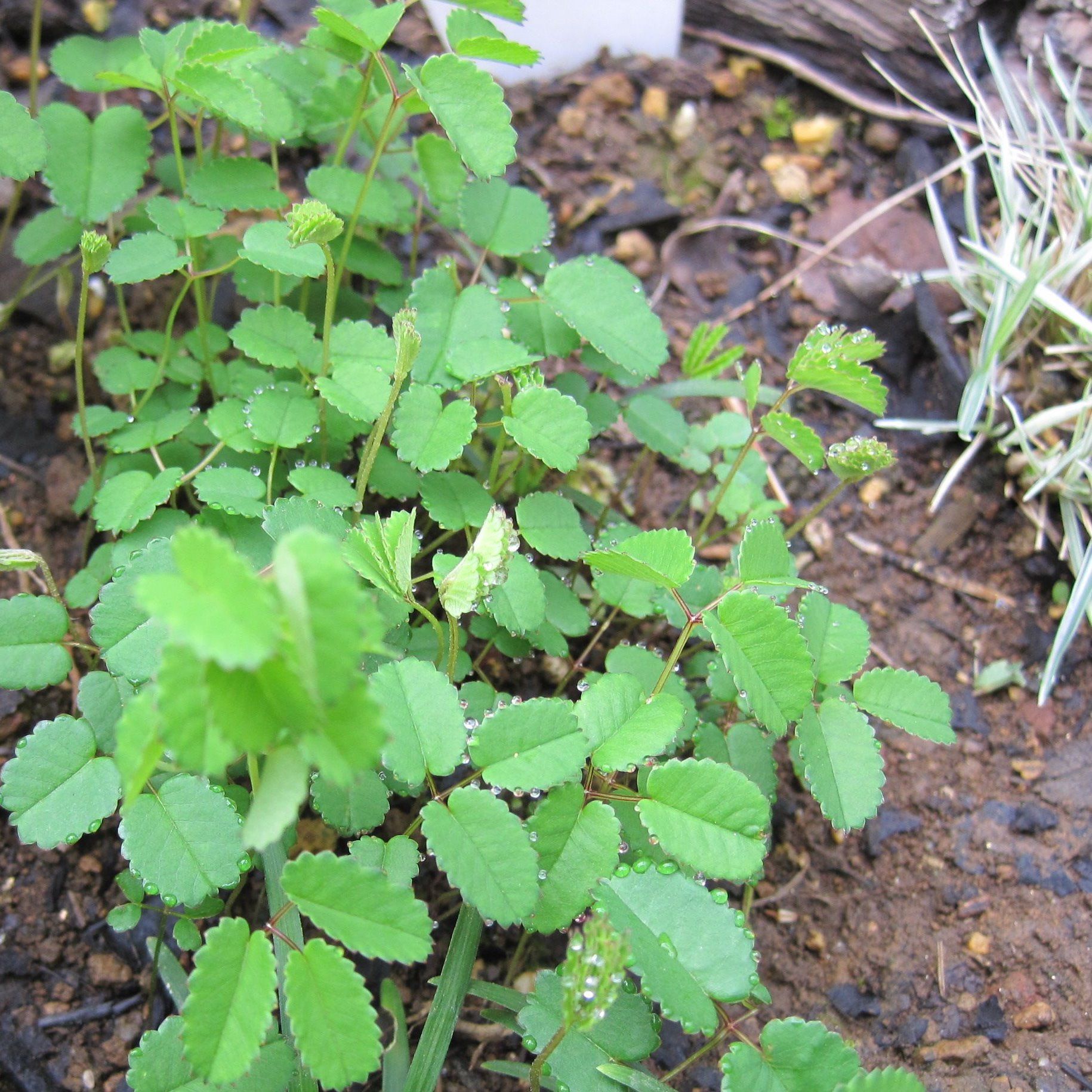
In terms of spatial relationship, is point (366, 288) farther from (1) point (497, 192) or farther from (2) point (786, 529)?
(2) point (786, 529)

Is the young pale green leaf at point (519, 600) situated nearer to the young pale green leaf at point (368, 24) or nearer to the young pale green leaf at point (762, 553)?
the young pale green leaf at point (762, 553)

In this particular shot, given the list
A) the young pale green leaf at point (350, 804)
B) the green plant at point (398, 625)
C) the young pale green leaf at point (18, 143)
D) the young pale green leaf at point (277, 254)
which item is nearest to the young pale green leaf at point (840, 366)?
the green plant at point (398, 625)

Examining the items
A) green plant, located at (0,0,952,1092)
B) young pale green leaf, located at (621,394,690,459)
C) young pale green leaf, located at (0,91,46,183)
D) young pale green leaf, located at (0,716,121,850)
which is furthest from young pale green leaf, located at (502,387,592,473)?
young pale green leaf, located at (0,91,46,183)

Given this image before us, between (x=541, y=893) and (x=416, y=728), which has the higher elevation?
(x=416, y=728)

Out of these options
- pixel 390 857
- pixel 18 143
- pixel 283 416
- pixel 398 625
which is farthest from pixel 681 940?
pixel 18 143

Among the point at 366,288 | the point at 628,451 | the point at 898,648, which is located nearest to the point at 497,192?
the point at 366,288

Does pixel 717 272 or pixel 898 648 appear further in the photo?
pixel 717 272
